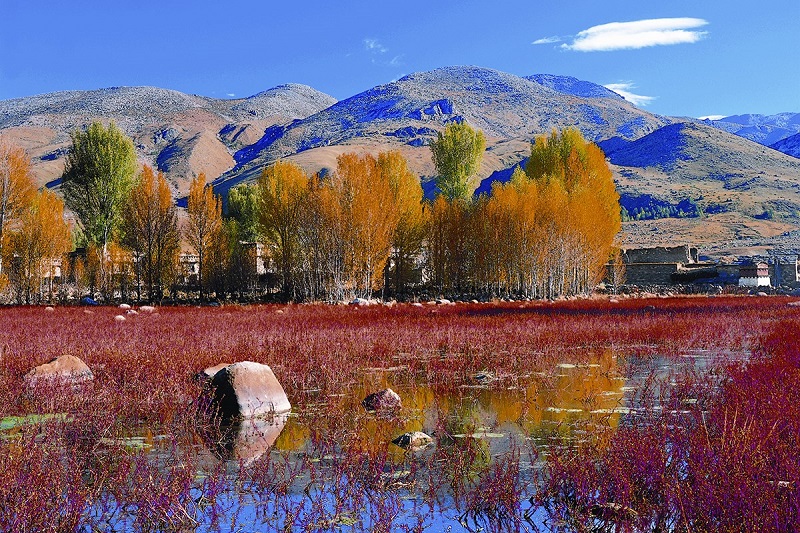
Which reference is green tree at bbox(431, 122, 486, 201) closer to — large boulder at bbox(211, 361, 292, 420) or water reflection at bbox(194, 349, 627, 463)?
water reflection at bbox(194, 349, 627, 463)

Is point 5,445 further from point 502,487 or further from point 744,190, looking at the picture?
point 744,190

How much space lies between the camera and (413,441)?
6.43 m

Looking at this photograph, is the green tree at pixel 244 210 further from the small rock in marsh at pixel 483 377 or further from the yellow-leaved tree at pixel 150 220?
the small rock in marsh at pixel 483 377

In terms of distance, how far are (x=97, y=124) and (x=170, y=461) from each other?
4058cm

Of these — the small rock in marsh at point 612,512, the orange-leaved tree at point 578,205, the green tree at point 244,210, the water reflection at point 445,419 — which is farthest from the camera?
the green tree at point 244,210

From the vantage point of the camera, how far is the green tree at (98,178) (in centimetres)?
4069

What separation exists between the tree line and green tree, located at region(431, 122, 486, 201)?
503 cm

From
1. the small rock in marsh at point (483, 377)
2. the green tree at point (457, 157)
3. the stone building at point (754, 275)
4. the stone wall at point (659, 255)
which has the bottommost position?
the small rock in marsh at point (483, 377)

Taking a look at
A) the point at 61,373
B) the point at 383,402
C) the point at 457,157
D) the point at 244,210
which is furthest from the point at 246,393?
the point at 244,210

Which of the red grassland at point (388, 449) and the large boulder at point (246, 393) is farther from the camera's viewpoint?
the large boulder at point (246, 393)

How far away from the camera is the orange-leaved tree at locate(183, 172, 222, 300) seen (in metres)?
38.7

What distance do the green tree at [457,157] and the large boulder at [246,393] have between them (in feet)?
131

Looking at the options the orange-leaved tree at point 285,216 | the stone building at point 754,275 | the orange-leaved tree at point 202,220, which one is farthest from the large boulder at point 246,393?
the stone building at point 754,275

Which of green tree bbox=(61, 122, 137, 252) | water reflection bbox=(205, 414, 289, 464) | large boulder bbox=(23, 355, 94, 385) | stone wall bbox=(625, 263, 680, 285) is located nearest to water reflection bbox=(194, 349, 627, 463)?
water reflection bbox=(205, 414, 289, 464)
